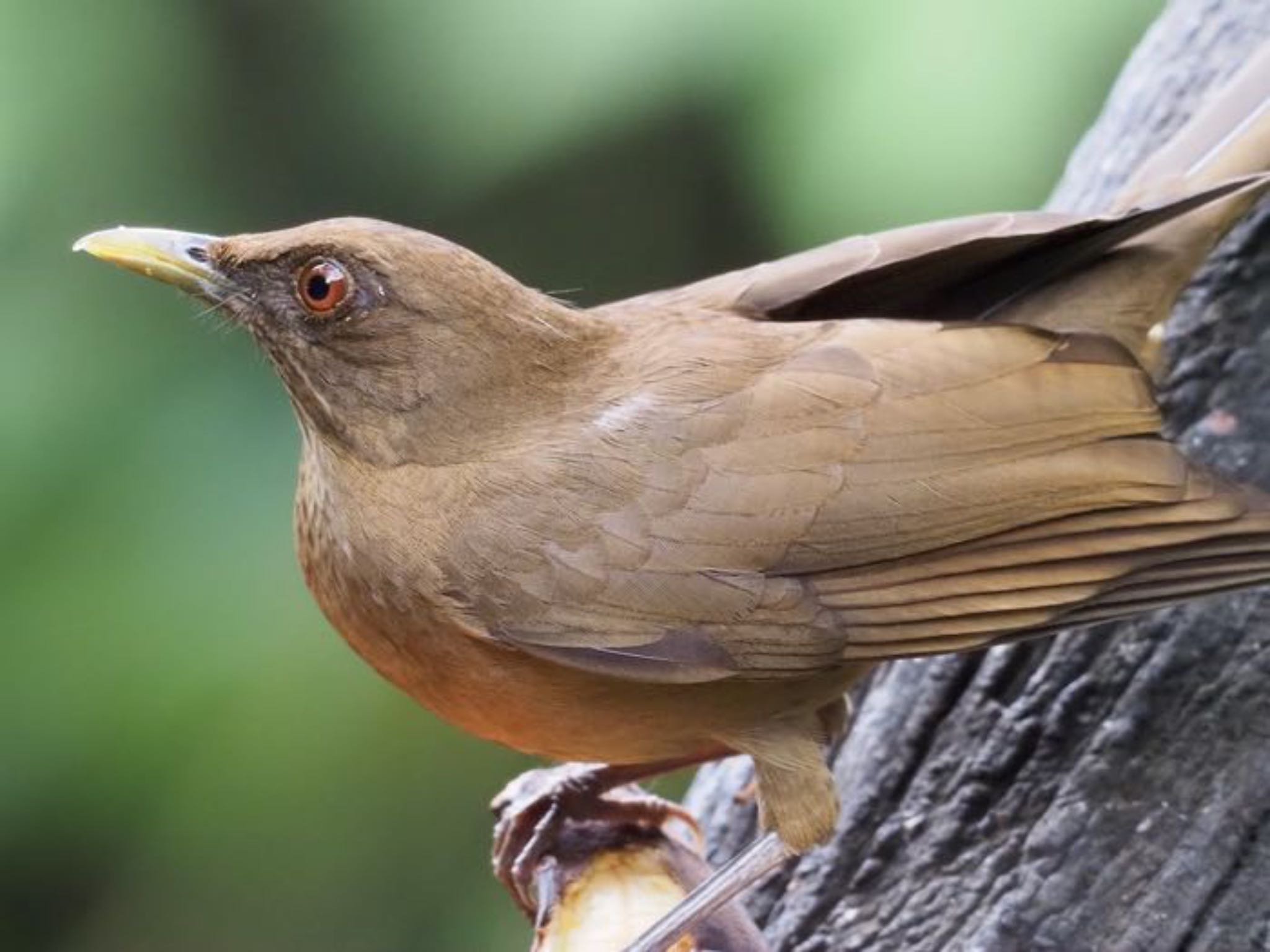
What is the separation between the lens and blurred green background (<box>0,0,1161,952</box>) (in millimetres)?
5406

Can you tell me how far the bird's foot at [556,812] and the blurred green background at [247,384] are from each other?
153 cm

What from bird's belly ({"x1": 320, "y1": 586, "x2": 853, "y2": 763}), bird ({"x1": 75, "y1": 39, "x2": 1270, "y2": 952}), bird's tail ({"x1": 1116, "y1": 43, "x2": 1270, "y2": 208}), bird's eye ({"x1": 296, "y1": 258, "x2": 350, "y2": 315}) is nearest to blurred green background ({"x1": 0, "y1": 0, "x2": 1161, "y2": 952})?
bird's tail ({"x1": 1116, "y1": 43, "x2": 1270, "y2": 208})

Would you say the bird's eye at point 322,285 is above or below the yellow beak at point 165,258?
Answer: below

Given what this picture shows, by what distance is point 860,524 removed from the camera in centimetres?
335

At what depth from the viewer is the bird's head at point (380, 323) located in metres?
3.46

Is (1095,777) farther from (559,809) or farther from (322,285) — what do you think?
(322,285)

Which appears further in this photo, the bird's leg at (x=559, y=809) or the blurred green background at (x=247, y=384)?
the blurred green background at (x=247, y=384)

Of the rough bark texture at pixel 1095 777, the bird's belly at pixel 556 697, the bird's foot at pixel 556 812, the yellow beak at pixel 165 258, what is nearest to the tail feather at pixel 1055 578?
the bird's belly at pixel 556 697

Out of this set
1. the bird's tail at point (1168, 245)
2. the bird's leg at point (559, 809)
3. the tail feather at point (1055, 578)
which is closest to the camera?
the tail feather at point (1055, 578)

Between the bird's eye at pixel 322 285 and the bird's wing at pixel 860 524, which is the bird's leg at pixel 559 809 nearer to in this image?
the bird's wing at pixel 860 524

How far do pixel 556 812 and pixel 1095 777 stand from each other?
3.52 ft

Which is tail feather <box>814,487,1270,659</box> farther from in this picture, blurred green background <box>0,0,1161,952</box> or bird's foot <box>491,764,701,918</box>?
blurred green background <box>0,0,1161,952</box>

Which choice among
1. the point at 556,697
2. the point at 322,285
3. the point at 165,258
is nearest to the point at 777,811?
the point at 556,697

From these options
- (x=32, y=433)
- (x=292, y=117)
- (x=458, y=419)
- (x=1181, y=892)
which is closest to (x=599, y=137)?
(x=292, y=117)
